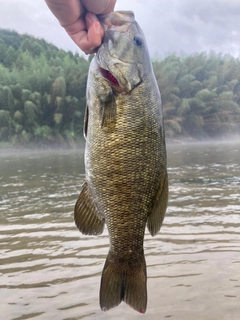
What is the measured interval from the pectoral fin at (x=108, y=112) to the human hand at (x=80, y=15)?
37 cm

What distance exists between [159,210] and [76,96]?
35303mm

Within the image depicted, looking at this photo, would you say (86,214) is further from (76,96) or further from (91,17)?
(76,96)

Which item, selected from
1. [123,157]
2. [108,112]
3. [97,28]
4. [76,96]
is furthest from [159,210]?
[76,96]

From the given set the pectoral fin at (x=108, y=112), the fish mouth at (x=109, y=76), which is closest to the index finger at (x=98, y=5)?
the fish mouth at (x=109, y=76)

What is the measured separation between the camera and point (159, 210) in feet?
6.51

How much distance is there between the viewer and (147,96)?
1.88m

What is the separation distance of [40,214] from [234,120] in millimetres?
43190

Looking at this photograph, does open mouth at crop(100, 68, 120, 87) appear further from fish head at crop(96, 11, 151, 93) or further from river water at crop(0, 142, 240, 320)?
river water at crop(0, 142, 240, 320)

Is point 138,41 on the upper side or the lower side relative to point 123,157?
upper

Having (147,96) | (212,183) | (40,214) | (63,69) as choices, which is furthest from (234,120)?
(147,96)

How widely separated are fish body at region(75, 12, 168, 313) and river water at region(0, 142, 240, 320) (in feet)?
3.70

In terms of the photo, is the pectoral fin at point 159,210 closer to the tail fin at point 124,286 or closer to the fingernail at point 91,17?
the tail fin at point 124,286

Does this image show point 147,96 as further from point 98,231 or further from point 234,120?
point 234,120

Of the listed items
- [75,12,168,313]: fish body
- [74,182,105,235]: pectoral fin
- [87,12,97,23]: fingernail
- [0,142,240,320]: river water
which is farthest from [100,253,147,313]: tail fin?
[87,12,97,23]: fingernail
